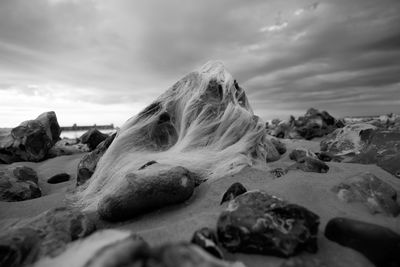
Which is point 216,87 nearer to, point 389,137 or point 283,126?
point 389,137

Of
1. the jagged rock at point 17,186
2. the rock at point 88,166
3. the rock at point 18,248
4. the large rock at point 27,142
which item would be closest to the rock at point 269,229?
the rock at point 18,248

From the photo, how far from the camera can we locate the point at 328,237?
5.46 ft

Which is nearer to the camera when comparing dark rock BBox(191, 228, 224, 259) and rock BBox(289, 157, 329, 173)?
dark rock BBox(191, 228, 224, 259)

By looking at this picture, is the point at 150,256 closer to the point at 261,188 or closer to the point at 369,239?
the point at 369,239

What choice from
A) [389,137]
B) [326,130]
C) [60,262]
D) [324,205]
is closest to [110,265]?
[60,262]

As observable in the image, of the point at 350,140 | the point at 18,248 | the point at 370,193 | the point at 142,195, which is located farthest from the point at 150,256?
the point at 350,140

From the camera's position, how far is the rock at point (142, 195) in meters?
2.21

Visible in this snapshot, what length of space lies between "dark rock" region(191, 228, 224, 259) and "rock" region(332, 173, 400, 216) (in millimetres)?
1341

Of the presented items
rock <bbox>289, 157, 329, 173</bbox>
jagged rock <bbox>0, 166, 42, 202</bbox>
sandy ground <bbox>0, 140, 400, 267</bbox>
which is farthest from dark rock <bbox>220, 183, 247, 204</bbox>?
jagged rock <bbox>0, 166, 42, 202</bbox>

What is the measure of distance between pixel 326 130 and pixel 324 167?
22.0 ft

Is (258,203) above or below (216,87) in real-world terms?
below

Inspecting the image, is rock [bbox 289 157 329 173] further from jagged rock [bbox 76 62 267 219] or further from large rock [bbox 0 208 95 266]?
large rock [bbox 0 208 95 266]

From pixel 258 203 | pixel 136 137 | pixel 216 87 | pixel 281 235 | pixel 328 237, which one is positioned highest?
pixel 216 87

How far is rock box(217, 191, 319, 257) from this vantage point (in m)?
1.49
